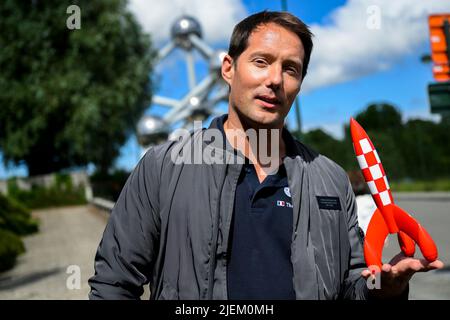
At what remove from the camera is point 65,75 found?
26.3 metres

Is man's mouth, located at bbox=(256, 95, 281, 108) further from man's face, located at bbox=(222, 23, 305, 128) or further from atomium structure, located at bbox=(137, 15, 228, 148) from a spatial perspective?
atomium structure, located at bbox=(137, 15, 228, 148)

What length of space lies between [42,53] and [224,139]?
26906mm

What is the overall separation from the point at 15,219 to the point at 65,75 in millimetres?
12717

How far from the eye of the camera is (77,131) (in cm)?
2592

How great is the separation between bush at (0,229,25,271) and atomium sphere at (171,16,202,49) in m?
34.4

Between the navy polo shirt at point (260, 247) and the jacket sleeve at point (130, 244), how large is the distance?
26 centimetres

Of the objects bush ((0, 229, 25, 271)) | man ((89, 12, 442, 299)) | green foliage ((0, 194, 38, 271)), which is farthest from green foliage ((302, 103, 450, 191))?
man ((89, 12, 442, 299))

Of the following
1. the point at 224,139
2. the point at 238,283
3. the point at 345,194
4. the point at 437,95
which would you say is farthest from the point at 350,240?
the point at 437,95

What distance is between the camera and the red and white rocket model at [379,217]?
157 centimetres

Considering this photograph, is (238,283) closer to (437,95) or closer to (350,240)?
(350,240)

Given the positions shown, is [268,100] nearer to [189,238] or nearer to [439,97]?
[189,238]

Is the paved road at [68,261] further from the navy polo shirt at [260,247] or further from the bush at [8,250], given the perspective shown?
the navy polo shirt at [260,247]

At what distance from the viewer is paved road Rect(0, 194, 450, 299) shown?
6684 mm

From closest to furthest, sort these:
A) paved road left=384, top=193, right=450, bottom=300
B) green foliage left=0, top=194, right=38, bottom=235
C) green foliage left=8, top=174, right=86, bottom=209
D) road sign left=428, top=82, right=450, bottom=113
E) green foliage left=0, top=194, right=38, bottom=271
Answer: paved road left=384, top=193, right=450, bottom=300 < road sign left=428, top=82, right=450, bottom=113 < green foliage left=0, top=194, right=38, bottom=271 < green foliage left=0, top=194, right=38, bottom=235 < green foliage left=8, top=174, right=86, bottom=209
